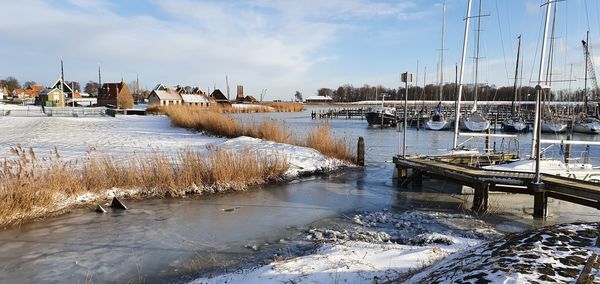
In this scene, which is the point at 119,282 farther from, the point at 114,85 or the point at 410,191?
the point at 114,85

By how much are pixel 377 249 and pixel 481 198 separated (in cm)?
533

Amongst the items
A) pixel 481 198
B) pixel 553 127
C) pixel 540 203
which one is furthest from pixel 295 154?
pixel 553 127

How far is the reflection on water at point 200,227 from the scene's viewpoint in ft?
24.5

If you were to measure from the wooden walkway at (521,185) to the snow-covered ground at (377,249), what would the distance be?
1.28 meters

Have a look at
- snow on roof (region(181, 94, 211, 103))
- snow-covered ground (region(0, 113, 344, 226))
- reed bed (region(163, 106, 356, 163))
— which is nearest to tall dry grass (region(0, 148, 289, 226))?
snow-covered ground (region(0, 113, 344, 226))

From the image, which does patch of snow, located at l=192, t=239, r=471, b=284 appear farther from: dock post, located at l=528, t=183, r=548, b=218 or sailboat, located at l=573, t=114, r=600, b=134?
sailboat, located at l=573, t=114, r=600, b=134

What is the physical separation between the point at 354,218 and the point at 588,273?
279 inches

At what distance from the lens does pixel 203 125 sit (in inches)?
1177

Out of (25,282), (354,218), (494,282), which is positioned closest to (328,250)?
(354,218)

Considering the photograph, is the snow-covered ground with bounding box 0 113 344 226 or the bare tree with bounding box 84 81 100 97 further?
the bare tree with bounding box 84 81 100 97

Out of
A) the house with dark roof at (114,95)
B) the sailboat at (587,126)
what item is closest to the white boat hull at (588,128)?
the sailboat at (587,126)

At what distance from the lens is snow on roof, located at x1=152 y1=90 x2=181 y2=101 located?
294 feet

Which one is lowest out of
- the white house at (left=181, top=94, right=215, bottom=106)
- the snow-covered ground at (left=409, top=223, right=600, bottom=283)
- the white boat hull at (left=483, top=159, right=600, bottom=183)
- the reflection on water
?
the reflection on water

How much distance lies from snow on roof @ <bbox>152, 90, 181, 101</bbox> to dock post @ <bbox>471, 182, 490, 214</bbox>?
8494cm
